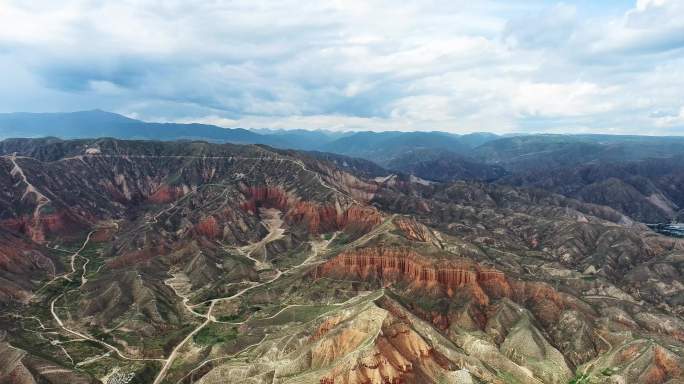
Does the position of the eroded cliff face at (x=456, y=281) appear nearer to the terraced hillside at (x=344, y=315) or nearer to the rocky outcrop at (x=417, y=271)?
the rocky outcrop at (x=417, y=271)

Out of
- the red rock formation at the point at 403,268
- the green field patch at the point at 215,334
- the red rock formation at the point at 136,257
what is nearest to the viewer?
the green field patch at the point at 215,334

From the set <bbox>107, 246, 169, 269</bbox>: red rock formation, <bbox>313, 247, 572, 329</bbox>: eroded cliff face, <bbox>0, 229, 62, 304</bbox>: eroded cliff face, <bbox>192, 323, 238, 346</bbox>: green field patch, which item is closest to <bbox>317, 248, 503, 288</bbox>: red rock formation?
<bbox>313, 247, 572, 329</bbox>: eroded cliff face

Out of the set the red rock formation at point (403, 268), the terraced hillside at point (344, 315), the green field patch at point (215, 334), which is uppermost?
the red rock formation at point (403, 268)

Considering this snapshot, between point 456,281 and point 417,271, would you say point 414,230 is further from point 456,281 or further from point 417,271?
point 456,281

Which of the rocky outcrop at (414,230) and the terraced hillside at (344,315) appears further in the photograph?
the rocky outcrop at (414,230)

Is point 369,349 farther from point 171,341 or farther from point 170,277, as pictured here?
point 170,277

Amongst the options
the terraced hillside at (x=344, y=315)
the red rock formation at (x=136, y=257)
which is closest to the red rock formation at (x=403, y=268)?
the terraced hillside at (x=344, y=315)

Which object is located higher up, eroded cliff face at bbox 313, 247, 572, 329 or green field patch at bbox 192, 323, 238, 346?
eroded cliff face at bbox 313, 247, 572, 329

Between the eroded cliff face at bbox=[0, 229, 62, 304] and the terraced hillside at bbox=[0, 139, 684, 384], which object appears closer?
the terraced hillside at bbox=[0, 139, 684, 384]

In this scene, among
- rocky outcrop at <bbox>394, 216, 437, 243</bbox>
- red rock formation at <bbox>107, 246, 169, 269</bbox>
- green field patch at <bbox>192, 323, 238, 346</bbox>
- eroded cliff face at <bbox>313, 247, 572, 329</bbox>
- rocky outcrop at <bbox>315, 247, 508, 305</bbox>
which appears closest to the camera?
green field patch at <bbox>192, 323, 238, 346</bbox>

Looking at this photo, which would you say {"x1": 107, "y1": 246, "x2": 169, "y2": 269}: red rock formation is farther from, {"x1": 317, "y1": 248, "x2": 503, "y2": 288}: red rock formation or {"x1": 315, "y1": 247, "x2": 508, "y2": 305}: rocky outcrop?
{"x1": 317, "y1": 248, "x2": 503, "y2": 288}: red rock formation

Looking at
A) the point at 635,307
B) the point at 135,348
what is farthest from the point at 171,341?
the point at 635,307
